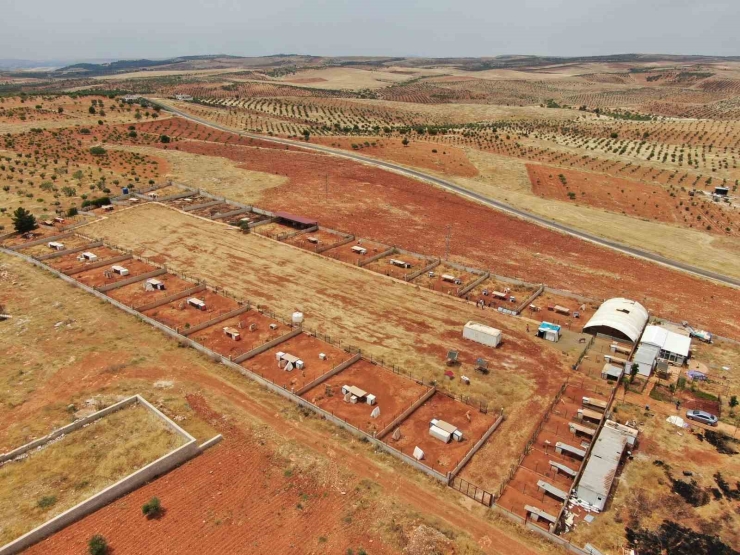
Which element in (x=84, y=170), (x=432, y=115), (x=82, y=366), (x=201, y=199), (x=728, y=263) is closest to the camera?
(x=82, y=366)

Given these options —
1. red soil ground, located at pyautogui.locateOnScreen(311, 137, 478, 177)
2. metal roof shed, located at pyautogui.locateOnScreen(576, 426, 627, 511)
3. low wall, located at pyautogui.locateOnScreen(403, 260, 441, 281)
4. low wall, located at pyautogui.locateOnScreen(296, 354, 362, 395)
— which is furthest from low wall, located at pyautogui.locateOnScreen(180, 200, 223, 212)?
metal roof shed, located at pyautogui.locateOnScreen(576, 426, 627, 511)

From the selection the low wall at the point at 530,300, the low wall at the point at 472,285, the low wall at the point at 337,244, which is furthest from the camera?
the low wall at the point at 337,244

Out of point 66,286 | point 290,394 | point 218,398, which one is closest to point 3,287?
point 66,286

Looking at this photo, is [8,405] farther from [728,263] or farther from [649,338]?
[728,263]

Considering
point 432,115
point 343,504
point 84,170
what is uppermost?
point 432,115

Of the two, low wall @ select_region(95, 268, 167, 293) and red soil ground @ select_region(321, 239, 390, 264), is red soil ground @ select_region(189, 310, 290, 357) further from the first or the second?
red soil ground @ select_region(321, 239, 390, 264)

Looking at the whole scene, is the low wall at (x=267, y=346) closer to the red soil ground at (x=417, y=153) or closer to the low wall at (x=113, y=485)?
the low wall at (x=113, y=485)

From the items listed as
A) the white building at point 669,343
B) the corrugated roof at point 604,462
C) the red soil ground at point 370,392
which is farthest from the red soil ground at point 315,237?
the corrugated roof at point 604,462
